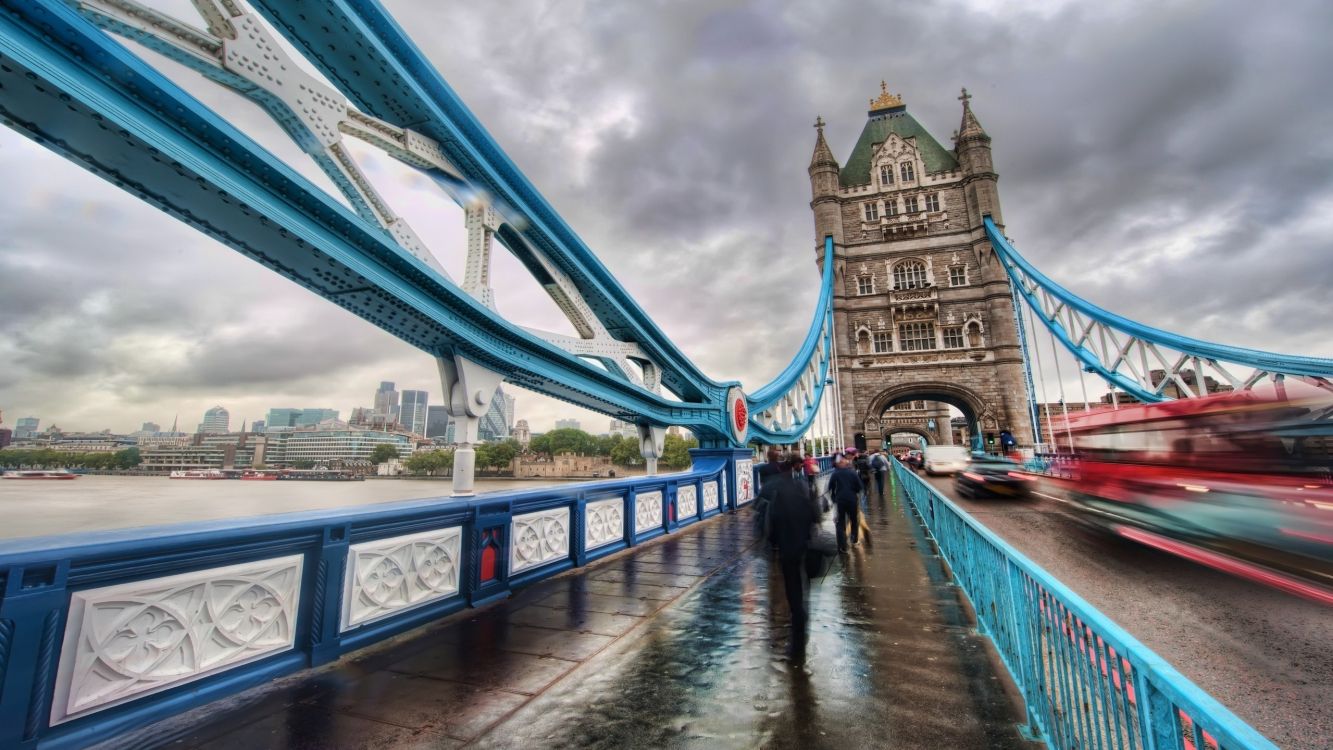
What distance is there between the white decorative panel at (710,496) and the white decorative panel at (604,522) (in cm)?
416

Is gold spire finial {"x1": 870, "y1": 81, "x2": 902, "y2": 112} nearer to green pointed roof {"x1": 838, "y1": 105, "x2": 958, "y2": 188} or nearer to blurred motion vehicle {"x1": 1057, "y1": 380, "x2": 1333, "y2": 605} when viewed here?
green pointed roof {"x1": 838, "y1": 105, "x2": 958, "y2": 188}

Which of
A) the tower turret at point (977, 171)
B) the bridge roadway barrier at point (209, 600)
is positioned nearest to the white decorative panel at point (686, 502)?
the bridge roadway barrier at point (209, 600)

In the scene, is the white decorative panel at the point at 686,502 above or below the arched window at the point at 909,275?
below

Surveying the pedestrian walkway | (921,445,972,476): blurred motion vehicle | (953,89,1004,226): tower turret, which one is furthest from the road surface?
(953,89,1004,226): tower turret

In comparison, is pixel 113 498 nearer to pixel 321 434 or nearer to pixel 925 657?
pixel 321 434

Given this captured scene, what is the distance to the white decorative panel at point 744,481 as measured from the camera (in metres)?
13.9

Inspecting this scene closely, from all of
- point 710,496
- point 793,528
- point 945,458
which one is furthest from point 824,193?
point 793,528

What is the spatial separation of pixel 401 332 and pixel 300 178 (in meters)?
1.95

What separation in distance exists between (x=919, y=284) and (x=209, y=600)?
41.4 m

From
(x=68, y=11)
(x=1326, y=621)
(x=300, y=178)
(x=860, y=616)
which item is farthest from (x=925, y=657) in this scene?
(x=68, y=11)

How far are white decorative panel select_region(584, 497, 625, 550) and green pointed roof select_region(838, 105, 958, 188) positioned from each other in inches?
1627

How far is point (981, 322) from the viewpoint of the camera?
35750 mm

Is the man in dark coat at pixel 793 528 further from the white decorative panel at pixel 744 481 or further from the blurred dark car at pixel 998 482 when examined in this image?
the blurred dark car at pixel 998 482

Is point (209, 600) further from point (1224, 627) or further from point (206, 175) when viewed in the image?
point (1224, 627)
